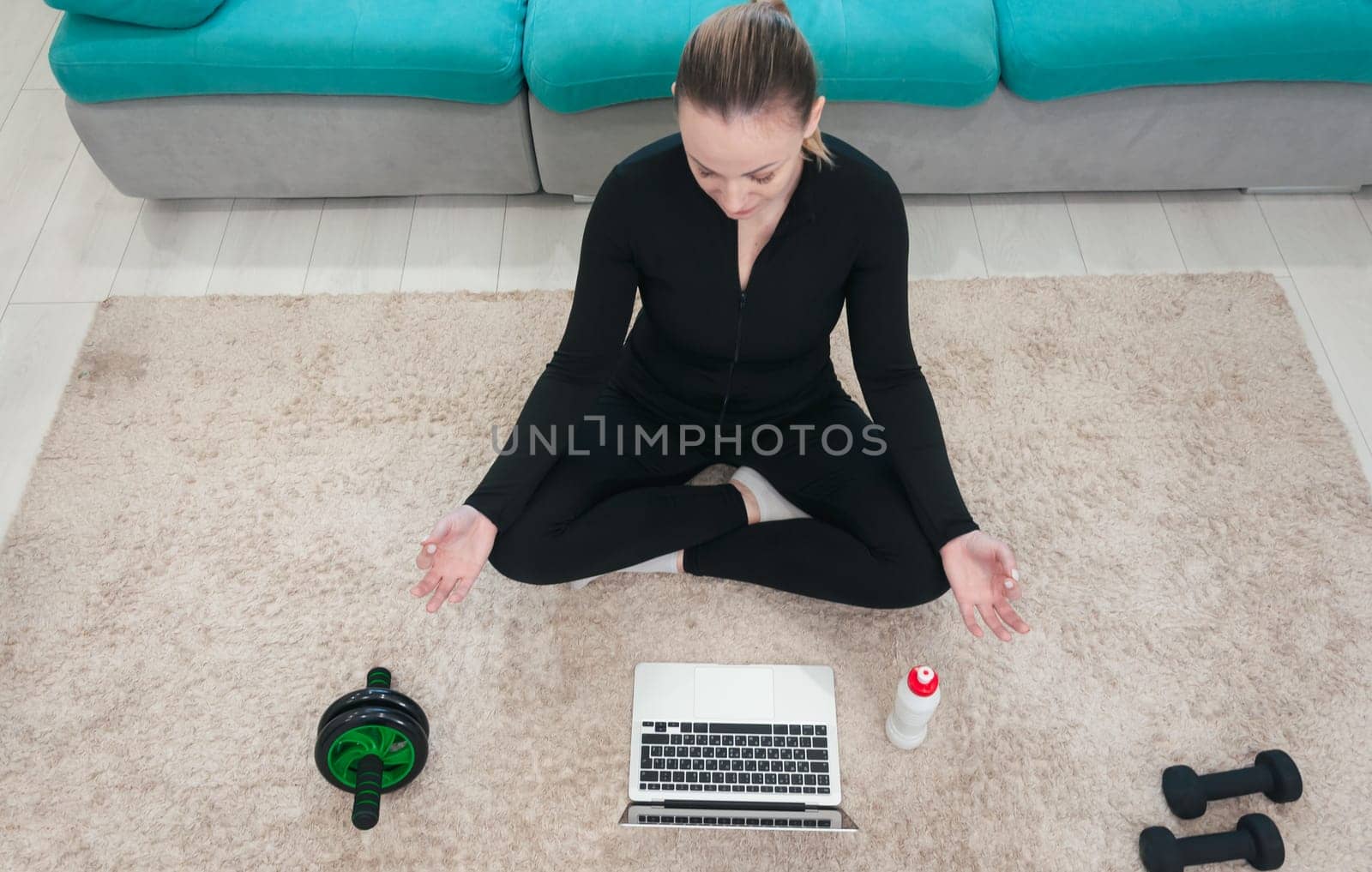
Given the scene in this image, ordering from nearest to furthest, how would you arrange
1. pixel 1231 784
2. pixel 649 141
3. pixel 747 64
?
pixel 747 64
pixel 1231 784
pixel 649 141

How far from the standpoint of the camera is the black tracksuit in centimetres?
130

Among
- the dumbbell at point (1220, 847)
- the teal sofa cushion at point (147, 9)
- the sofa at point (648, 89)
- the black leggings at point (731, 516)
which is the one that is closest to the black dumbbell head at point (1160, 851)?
the dumbbell at point (1220, 847)

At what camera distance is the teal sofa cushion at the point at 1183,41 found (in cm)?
189

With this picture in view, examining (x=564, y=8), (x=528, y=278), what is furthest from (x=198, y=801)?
(x=564, y=8)

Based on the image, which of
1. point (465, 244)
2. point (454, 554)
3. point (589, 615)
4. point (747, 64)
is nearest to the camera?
point (747, 64)

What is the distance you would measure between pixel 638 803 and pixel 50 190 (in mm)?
1967

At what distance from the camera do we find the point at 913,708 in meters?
1.41

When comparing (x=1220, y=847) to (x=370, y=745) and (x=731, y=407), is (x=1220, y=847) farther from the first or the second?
(x=370, y=745)

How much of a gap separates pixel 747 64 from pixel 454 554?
0.72 m

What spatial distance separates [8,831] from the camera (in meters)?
1.46

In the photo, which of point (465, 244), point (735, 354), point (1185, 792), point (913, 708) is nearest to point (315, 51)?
point (465, 244)

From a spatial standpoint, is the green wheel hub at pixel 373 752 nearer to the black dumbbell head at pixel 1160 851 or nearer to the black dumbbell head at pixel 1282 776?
the black dumbbell head at pixel 1160 851

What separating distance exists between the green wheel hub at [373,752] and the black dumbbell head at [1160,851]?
104 cm

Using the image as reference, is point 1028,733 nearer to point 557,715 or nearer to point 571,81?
point 557,715
